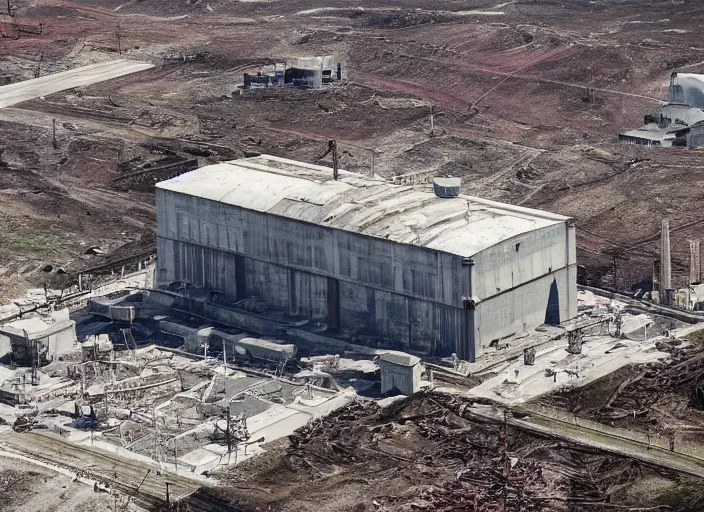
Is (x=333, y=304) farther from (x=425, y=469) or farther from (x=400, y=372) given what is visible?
(x=425, y=469)

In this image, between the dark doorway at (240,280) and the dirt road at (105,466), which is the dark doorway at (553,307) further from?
the dirt road at (105,466)

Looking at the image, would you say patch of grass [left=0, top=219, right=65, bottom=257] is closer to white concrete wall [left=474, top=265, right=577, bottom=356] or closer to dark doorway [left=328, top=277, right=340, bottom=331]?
dark doorway [left=328, top=277, right=340, bottom=331]

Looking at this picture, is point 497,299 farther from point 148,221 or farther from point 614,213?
point 148,221

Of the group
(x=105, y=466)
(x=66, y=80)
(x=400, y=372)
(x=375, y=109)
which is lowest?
(x=105, y=466)

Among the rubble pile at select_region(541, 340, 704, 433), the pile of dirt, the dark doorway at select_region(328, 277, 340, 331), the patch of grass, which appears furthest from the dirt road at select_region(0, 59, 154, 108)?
the rubble pile at select_region(541, 340, 704, 433)

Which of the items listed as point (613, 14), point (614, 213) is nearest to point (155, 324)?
point (614, 213)

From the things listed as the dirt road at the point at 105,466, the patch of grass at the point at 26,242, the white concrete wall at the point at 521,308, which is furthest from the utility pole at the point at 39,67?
the dirt road at the point at 105,466

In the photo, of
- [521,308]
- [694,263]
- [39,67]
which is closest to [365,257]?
[521,308]
